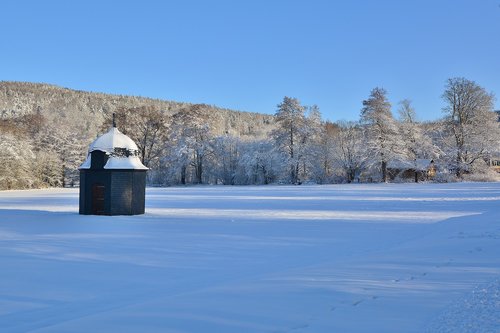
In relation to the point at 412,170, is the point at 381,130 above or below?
above

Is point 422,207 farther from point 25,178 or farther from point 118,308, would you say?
point 25,178

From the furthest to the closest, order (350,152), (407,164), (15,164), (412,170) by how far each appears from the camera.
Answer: (350,152) → (412,170) → (15,164) → (407,164)

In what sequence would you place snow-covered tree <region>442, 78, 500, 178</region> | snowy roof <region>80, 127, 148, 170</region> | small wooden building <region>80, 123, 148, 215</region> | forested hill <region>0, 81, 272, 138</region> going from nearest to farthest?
small wooden building <region>80, 123, 148, 215</region> → snowy roof <region>80, 127, 148, 170</region> → snow-covered tree <region>442, 78, 500, 178</region> → forested hill <region>0, 81, 272, 138</region>

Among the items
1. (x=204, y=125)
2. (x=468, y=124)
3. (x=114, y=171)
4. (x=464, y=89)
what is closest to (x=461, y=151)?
(x=468, y=124)

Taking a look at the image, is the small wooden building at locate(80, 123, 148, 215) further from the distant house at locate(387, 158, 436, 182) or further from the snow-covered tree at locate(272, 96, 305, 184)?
the distant house at locate(387, 158, 436, 182)

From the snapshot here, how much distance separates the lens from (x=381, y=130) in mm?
56938

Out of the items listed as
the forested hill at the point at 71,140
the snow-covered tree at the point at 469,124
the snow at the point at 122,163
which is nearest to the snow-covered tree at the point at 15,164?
the forested hill at the point at 71,140

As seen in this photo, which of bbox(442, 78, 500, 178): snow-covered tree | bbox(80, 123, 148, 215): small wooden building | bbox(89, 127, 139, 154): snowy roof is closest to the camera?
bbox(80, 123, 148, 215): small wooden building

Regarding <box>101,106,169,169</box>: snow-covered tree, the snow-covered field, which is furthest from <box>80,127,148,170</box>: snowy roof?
<box>101,106,169,169</box>: snow-covered tree

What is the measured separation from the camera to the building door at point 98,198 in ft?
78.6

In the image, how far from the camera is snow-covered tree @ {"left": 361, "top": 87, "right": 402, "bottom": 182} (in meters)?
56.1

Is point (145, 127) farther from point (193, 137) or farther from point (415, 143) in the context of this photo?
point (415, 143)

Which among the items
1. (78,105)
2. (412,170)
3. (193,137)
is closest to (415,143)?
(412,170)

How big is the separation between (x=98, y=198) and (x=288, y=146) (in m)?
39.4
